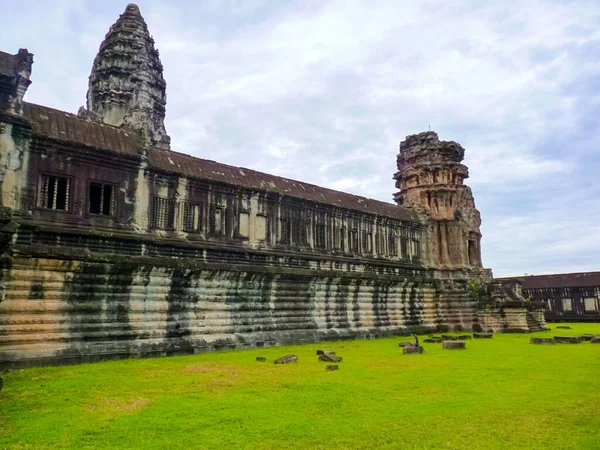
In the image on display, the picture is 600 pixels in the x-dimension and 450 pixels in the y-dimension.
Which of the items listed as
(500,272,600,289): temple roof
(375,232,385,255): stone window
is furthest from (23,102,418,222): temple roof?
(500,272,600,289): temple roof

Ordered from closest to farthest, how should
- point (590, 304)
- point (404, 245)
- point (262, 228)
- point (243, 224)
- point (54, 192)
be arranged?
point (54, 192) → point (243, 224) → point (262, 228) → point (404, 245) → point (590, 304)

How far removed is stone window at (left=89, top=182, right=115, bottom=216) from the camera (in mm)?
16066

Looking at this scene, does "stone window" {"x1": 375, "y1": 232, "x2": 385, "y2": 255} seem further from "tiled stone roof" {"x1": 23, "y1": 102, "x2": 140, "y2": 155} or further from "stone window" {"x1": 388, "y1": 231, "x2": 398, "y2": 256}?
"tiled stone roof" {"x1": 23, "y1": 102, "x2": 140, "y2": 155}

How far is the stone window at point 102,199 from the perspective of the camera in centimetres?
1607

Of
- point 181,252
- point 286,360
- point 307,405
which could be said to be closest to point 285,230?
point 181,252

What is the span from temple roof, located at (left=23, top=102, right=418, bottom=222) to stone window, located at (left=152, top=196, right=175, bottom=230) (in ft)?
3.75

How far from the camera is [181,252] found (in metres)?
17.9

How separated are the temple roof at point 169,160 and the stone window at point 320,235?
122cm

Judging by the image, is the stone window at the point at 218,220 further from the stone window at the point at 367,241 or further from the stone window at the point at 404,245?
the stone window at the point at 404,245

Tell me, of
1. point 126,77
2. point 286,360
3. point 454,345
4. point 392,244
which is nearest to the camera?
point 286,360

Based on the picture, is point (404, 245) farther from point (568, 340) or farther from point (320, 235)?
point (568, 340)

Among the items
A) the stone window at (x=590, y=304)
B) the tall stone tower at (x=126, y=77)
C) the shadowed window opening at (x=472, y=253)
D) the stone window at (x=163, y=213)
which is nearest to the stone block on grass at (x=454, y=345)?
the stone window at (x=163, y=213)

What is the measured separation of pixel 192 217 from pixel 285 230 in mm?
4976

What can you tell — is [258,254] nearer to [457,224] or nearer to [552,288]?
[457,224]
